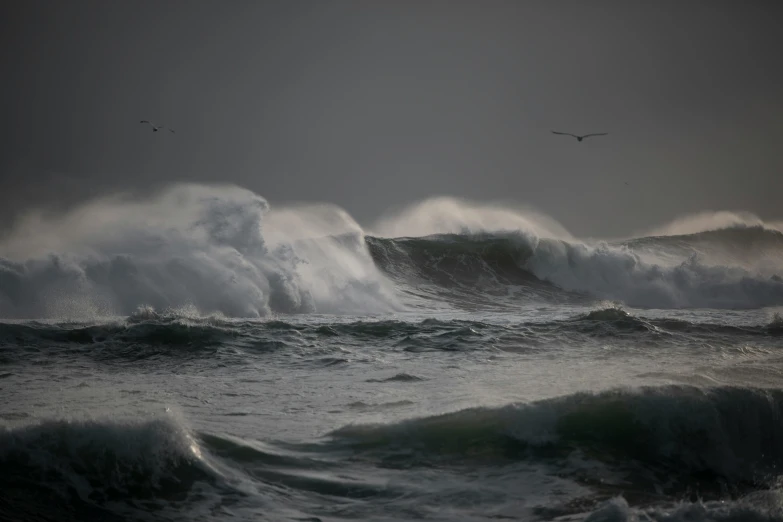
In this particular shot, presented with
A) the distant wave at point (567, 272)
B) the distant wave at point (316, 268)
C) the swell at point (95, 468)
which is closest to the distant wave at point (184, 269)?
the distant wave at point (316, 268)

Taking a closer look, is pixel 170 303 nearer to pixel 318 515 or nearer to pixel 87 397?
pixel 87 397

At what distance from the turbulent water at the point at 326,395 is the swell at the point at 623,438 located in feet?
0.07

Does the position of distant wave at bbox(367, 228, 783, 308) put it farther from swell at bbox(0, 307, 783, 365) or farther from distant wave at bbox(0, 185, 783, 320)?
swell at bbox(0, 307, 783, 365)

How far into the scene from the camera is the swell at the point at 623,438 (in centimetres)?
680

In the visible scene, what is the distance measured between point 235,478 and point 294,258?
15448 mm

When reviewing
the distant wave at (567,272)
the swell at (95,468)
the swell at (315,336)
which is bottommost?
the swell at (95,468)

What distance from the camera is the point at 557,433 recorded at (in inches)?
291

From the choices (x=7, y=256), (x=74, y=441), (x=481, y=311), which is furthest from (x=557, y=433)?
(x=7, y=256)

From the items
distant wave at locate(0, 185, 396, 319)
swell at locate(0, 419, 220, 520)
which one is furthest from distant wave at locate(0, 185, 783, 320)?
swell at locate(0, 419, 220, 520)

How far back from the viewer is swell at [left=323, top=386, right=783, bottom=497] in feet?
22.3

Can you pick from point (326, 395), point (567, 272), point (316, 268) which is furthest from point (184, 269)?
point (567, 272)

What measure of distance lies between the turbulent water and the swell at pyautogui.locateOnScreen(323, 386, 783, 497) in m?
0.02

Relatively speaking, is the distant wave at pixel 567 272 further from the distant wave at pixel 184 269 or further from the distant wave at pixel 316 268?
the distant wave at pixel 184 269

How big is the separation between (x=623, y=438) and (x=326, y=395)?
12.0 feet
